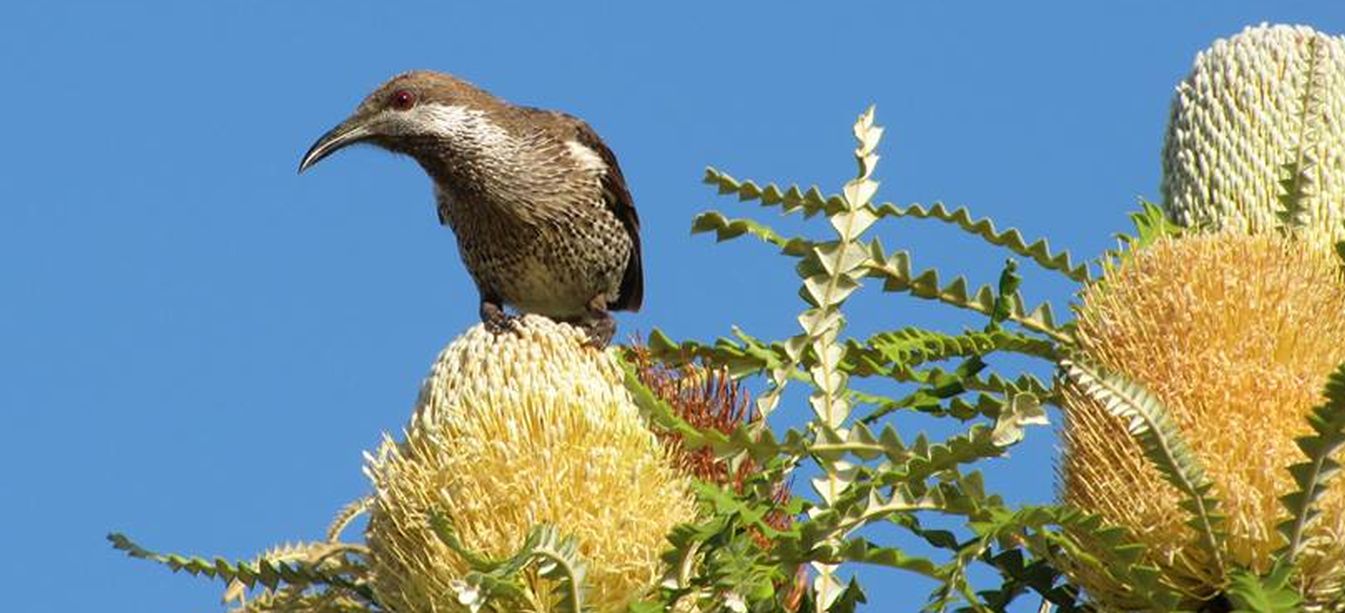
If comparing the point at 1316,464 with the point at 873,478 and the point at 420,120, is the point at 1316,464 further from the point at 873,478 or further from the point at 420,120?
the point at 420,120

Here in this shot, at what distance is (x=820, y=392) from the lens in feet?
13.2

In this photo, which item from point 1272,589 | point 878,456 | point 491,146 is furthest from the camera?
point 491,146

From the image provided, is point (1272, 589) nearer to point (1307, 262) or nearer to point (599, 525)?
point (1307, 262)

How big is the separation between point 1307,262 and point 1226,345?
0.33 metres

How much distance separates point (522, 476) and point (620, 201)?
4.31 m

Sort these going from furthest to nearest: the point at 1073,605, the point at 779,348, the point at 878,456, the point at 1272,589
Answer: the point at 779,348 < the point at 1073,605 < the point at 878,456 < the point at 1272,589

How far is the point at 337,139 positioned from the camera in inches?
315

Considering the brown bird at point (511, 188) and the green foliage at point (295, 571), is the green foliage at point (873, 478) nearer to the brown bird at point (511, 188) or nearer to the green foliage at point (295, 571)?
the green foliage at point (295, 571)

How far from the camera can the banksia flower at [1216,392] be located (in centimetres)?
386

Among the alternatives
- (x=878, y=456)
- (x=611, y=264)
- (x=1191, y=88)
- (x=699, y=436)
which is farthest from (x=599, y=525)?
(x=611, y=264)

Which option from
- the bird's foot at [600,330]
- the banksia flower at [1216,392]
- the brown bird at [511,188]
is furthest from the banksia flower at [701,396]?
the brown bird at [511,188]

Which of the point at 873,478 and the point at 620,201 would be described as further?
the point at 620,201

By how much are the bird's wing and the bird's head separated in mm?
375

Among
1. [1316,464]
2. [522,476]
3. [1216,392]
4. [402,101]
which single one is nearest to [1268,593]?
[1316,464]
